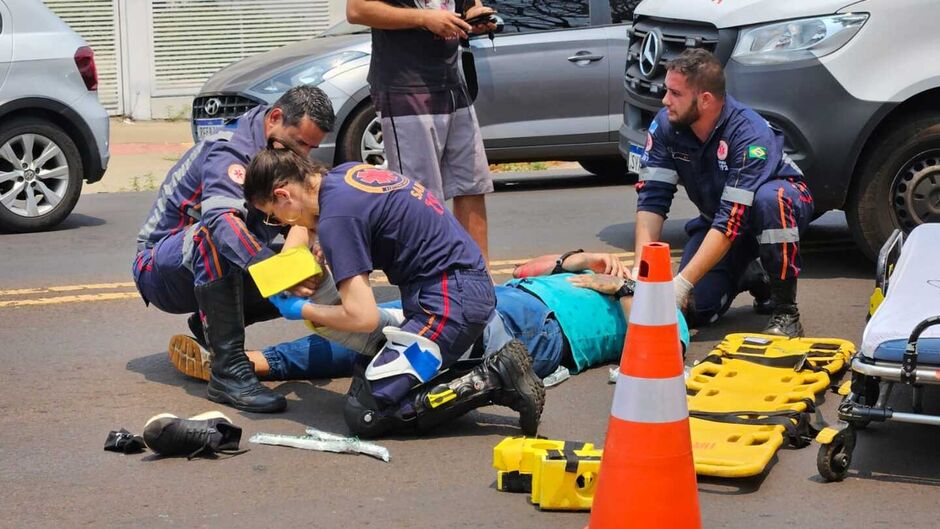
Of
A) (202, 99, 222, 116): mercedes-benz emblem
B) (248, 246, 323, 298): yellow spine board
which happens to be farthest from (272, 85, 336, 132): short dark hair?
(202, 99, 222, 116): mercedes-benz emblem

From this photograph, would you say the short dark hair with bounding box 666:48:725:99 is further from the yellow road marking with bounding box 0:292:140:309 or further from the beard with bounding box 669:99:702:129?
the yellow road marking with bounding box 0:292:140:309

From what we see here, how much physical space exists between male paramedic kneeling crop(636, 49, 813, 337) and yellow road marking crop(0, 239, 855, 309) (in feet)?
4.21

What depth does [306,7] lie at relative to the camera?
55.3 ft

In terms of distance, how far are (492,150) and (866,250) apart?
13.0 feet

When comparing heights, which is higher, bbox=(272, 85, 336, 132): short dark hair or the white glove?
bbox=(272, 85, 336, 132): short dark hair

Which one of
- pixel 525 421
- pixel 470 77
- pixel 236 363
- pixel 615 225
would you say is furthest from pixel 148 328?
pixel 615 225

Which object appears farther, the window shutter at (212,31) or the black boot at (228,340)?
the window shutter at (212,31)

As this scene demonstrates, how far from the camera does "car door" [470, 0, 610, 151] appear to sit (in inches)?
415

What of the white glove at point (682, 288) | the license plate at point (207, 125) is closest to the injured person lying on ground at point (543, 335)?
the white glove at point (682, 288)

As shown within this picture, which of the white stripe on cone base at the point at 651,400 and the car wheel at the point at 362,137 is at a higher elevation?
the white stripe on cone base at the point at 651,400

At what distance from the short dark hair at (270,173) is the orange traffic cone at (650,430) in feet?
4.94

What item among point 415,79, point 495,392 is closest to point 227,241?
point 495,392

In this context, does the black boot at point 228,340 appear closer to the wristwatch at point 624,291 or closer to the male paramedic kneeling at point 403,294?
the male paramedic kneeling at point 403,294

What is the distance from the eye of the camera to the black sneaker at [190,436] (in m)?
4.74
